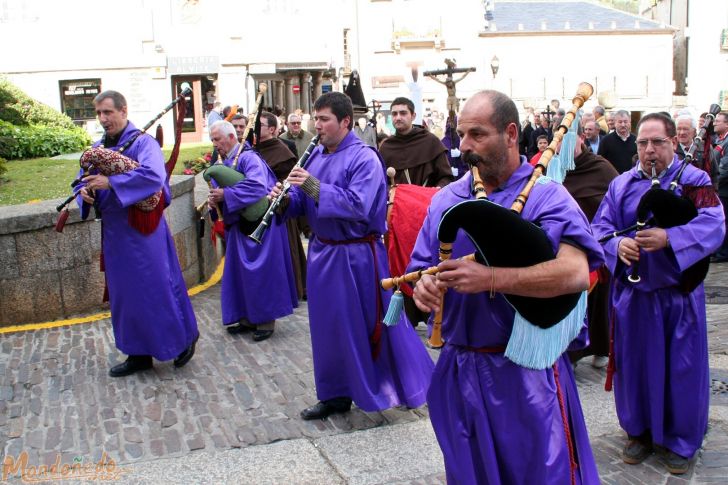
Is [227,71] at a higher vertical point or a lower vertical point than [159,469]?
higher

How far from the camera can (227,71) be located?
25.3 metres

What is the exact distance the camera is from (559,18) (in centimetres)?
4512

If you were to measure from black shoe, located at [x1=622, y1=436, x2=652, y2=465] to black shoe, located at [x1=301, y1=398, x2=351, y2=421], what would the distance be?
1.74 m

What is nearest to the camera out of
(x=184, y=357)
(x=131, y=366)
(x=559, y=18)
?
(x=131, y=366)

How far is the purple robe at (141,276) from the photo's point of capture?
5.56 m

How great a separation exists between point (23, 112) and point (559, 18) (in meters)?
36.6

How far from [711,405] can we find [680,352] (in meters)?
1.24

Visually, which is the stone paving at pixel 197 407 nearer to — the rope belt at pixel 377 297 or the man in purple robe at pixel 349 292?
the man in purple robe at pixel 349 292

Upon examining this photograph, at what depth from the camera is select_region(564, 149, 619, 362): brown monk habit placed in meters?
5.59

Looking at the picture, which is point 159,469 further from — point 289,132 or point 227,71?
point 227,71

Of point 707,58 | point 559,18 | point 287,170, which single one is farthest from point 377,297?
point 559,18

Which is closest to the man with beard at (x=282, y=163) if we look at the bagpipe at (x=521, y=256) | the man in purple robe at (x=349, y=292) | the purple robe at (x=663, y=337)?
the man in purple robe at (x=349, y=292)

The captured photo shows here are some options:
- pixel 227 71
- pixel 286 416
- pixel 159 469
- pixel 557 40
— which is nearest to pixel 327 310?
pixel 286 416

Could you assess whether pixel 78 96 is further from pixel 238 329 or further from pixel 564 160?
pixel 564 160
